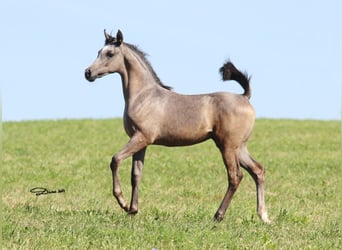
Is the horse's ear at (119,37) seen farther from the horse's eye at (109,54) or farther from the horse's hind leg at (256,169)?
the horse's hind leg at (256,169)

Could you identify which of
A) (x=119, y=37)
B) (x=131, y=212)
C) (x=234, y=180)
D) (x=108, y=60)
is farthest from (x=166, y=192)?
(x=119, y=37)

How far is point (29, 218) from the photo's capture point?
1144 centimetres

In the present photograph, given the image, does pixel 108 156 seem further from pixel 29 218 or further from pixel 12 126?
pixel 29 218

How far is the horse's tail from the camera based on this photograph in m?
12.0

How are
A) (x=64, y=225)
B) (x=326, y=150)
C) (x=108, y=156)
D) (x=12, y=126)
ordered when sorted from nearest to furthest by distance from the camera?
(x=64, y=225), (x=108, y=156), (x=326, y=150), (x=12, y=126)

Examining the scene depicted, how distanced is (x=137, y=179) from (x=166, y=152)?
632 inches

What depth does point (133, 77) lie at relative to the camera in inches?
458

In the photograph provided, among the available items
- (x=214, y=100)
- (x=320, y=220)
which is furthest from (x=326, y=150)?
(x=214, y=100)

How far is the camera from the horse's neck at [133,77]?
1159 centimetres

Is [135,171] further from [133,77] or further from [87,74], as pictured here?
[87,74]

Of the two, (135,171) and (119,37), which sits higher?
(119,37)

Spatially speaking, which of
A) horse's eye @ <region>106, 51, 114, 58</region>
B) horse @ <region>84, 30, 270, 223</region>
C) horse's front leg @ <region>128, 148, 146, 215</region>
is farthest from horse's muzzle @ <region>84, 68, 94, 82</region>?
horse's front leg @ <region>128, 148, 146, 215</region>

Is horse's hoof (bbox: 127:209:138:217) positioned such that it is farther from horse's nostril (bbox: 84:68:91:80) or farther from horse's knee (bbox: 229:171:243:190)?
horse's nostril (bbox: 84:68:91:80)

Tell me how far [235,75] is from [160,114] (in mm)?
1572
